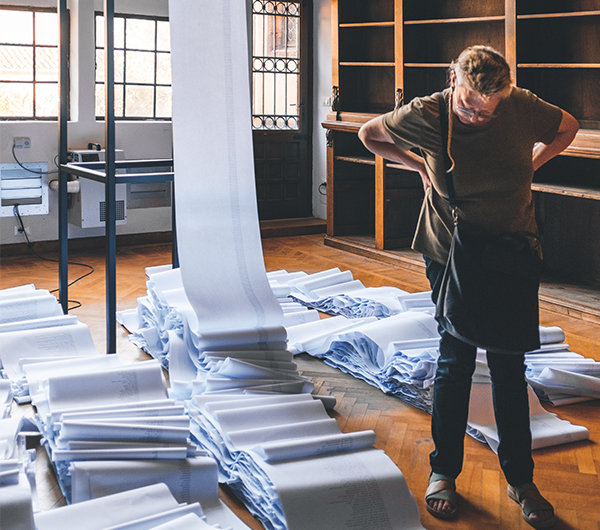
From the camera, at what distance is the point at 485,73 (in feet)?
6.86

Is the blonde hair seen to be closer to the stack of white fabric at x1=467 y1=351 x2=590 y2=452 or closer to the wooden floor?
the wooden floor

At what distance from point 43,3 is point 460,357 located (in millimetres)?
5779

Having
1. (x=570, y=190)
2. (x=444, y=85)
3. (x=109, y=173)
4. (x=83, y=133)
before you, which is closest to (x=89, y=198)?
(x=83, y=133)

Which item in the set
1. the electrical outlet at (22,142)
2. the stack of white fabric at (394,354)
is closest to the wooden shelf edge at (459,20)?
the stack of white fabric at (394,354)

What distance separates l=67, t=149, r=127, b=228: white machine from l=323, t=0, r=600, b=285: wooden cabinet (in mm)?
2261

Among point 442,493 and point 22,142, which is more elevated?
point 22,142

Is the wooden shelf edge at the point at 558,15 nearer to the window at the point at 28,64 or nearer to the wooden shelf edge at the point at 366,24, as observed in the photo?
the wooden shelf edge at the point at 366,24

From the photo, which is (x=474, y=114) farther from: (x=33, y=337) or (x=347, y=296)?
(x=347, y=296)

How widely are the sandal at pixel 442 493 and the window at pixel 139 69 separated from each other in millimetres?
5556

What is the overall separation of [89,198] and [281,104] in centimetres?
266

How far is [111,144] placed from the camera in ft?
12.6

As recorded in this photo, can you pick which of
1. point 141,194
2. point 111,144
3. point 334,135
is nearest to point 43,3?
point 141,194

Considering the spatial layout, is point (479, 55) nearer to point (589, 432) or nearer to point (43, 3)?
point (589, 432)

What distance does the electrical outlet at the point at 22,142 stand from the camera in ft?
21.7
